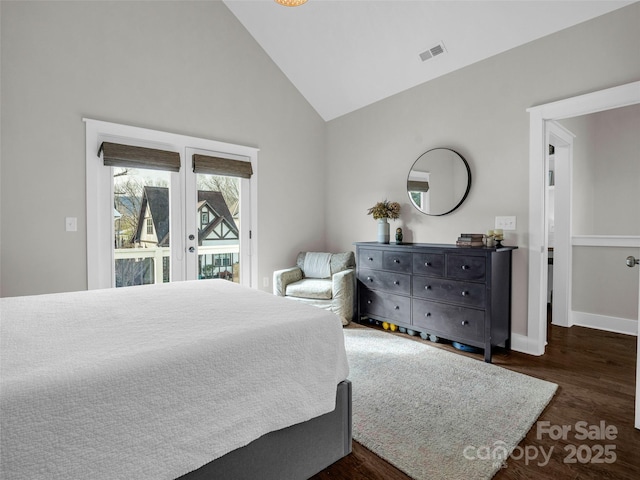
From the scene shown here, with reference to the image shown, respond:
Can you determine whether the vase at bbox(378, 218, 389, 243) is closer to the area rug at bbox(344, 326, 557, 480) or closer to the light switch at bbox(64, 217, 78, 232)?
the area rug at bbox(344, 326, 557, 480)

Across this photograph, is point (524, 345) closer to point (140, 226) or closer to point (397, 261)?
point (397, 261)

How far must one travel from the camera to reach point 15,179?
9.35 feet

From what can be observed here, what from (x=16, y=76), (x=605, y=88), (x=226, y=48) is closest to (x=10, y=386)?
(x=16, y=76)

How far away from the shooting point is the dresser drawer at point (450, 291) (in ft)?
9.59

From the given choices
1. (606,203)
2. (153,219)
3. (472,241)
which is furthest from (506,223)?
(153,219)

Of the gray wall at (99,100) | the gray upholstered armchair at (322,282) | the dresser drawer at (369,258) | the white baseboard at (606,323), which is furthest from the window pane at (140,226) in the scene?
the white baseboard at (606,323)

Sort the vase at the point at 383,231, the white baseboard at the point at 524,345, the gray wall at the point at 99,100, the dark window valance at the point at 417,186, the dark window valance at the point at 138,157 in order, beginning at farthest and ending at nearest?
the vase at the point at 383,231, the dark window valance at the point at 417,186, the dark window valance at the point at 138,157, the white baseboard at the point at 524,345, the gray wall at the point at 99,100

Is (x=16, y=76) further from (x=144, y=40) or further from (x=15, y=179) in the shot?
(x=144, y=40)

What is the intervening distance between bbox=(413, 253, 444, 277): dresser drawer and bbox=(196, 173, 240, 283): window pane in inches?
83.9

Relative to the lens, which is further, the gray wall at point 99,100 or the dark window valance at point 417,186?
the dark window valance at point 417,186

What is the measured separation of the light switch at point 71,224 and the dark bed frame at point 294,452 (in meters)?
2.80

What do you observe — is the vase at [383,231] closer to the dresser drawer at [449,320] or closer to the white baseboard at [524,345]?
the dresser drawer at [449,320]

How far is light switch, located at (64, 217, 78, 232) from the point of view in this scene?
10.2ft

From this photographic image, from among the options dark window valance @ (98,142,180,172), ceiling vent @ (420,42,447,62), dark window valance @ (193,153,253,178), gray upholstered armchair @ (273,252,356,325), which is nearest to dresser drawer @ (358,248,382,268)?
gray upholstered armchair @ (273,252,356,325)
